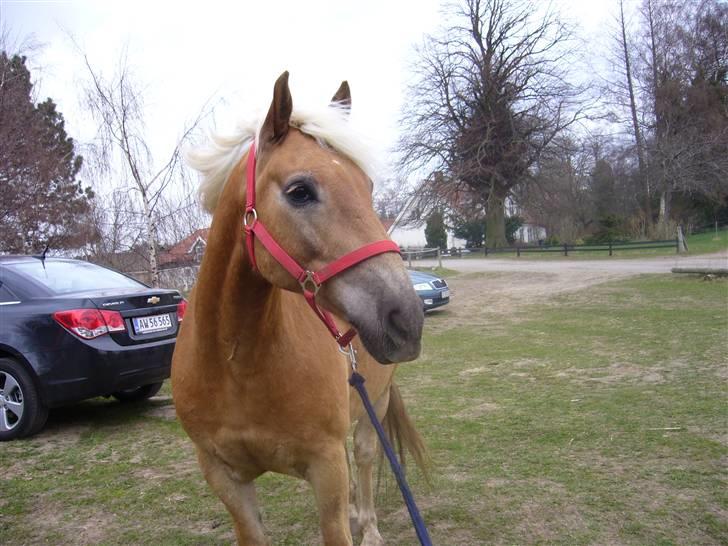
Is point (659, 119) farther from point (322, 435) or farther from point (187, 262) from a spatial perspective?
point (322, 435)

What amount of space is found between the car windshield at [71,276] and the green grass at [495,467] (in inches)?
52.9

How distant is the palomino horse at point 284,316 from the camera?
150 cm

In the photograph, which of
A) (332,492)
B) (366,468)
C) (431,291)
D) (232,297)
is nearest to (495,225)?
(431,291)

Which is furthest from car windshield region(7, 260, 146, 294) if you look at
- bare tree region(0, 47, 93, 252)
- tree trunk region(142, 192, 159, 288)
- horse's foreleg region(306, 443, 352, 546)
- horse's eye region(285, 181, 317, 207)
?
bare tree region(0, 47, 93, 252)

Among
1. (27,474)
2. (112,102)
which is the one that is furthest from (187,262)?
(27,474)

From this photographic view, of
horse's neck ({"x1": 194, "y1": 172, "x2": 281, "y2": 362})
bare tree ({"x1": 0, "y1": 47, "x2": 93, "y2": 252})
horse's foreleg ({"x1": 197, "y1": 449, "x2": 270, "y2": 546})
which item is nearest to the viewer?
horse's neck ({"x1": 194, "y1": 172, "x2": 281, "y2": 362})

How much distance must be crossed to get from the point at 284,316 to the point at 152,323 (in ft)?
11.3

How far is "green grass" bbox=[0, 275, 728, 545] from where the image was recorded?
302 cm

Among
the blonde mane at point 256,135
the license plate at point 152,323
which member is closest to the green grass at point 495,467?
the license plate at point 152,323

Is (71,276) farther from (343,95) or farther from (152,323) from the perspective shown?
(343,95)

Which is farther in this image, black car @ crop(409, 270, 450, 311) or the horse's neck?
black car @ crop(409, 270, 450, 311)

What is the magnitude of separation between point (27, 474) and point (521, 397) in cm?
438

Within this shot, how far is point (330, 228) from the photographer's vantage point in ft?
5.12

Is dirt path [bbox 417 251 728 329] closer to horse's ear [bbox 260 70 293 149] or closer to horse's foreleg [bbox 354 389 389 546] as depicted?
horse's foreleg [bbox 354 389 389 546]
